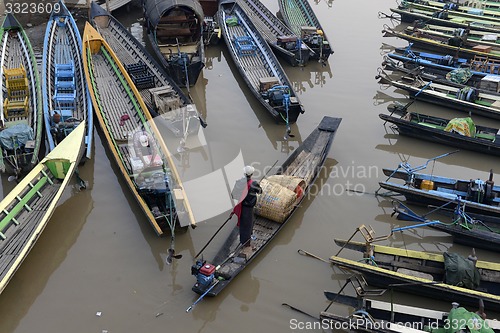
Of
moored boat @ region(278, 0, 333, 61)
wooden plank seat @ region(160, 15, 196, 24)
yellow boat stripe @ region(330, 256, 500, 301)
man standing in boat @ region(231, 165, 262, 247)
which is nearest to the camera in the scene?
yellow boat stripe @ region(330, 256, 500, 301)

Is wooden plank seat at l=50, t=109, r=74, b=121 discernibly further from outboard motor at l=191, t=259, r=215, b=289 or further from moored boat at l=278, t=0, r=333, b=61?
moored boat at l=278, t=0, r=333, b=61

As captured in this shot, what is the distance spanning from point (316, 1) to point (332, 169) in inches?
555

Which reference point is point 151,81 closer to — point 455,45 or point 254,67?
point 254,67

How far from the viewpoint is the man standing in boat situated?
8.78 m

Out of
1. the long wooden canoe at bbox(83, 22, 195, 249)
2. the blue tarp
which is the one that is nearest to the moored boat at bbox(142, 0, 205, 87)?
the long wooden canoe at bbox(83, 22, 195, 249)

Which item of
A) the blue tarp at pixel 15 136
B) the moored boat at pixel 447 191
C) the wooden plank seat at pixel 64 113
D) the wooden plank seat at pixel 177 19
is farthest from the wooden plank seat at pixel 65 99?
the moored boat at pixel 447 191

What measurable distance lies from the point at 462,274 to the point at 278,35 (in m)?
12.4

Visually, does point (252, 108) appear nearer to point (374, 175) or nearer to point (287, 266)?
point (374, 175)

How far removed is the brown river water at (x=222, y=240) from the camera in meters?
8.55

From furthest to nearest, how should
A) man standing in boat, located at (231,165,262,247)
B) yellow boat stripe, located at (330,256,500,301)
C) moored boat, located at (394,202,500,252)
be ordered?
1. moored boat, located at (394,202,500,252)
2. man standing in boat, located at (231,165,262,247)
3. yellow boat stripe, located at (330,256,500,301)

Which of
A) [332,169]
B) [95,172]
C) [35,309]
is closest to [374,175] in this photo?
[332,169]

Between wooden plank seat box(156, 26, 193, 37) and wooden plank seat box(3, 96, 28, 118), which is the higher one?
wooden plank seat box(156, 26, 193, 37)

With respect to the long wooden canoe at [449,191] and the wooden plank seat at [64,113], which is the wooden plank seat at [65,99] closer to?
the wooden plank seat at [64,113]

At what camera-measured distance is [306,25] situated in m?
19.6
